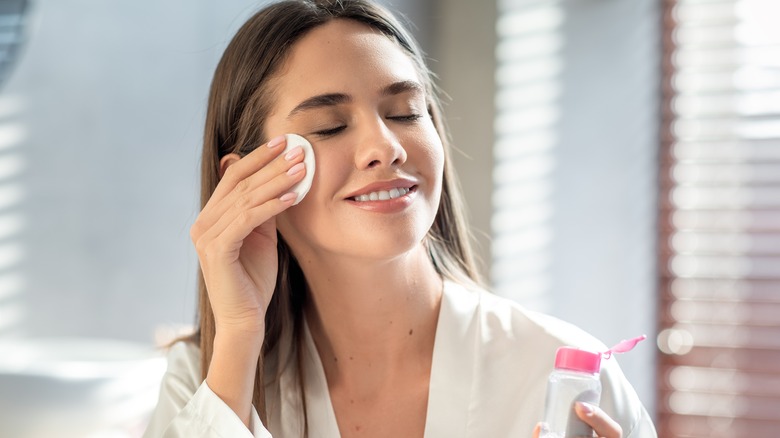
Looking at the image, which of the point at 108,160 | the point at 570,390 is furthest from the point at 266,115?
the point at 108,160

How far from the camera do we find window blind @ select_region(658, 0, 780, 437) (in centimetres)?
298

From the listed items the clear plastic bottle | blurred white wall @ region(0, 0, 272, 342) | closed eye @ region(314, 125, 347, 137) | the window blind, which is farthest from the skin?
the window blind

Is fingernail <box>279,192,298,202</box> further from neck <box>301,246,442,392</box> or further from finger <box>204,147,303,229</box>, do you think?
neck <box>301,246,442,392</box>

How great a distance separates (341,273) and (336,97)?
30 cm

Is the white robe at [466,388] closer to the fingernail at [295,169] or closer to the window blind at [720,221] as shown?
the fingernail at [295,169]

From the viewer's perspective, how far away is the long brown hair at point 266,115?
1.45 meters

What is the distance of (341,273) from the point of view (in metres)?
1.49

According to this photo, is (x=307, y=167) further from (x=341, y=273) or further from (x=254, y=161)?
(x=341, y=273)

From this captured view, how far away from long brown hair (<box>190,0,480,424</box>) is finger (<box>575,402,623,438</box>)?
0.61 metres

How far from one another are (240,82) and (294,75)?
12 centimetres

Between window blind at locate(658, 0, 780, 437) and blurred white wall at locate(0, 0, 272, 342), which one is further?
window blind at locate(658, 0, 780, 437)

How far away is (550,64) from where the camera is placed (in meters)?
3.08

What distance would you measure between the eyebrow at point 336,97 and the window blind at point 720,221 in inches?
76.3

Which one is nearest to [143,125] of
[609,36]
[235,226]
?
[235,226]
